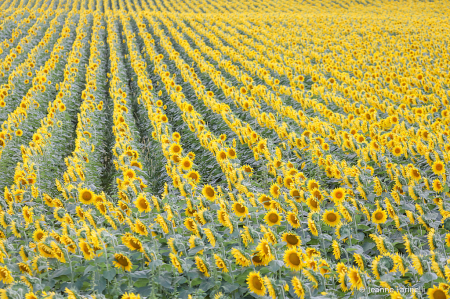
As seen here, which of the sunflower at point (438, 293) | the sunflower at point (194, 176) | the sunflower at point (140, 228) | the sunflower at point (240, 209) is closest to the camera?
the sunflower at point (438, 293)

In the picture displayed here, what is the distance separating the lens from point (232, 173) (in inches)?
177

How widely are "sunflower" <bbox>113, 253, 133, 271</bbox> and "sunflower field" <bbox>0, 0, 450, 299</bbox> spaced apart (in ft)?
0.06

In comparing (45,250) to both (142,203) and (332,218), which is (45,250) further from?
(332,218)

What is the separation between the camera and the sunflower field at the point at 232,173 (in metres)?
2.94

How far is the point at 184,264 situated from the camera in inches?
116

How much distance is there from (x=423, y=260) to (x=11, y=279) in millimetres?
2989

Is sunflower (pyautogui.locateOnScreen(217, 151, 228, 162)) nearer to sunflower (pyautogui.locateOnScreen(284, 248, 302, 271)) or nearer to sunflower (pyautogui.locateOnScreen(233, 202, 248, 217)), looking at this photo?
sunflower (pyautogui.locateOnScreen(233, 202, 248, 217))

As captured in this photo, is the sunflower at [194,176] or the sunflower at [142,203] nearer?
the sunflower at [142,203]

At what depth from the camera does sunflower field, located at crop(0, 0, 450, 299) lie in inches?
116

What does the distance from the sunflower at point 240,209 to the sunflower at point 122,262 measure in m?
1.08

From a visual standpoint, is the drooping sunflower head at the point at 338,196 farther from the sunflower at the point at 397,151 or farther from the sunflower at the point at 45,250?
the sunflower at the point at 45,250

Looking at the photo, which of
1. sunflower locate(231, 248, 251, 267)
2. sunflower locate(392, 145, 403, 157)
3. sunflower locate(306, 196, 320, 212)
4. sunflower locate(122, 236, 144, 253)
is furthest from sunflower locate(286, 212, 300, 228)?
sunflower locate(392, 145, 403, 157)

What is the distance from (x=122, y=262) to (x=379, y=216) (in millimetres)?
2385

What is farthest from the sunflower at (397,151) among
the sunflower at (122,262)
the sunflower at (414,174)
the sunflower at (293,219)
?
the sunflower at (122,262)
